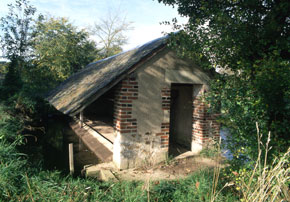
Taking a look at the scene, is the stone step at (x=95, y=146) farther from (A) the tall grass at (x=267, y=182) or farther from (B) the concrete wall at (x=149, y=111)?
(A) the tall grass at (x=267, y=182)

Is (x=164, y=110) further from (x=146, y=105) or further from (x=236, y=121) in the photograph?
(x=236, y=121)

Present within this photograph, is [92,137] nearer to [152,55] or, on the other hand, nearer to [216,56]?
[152,55]

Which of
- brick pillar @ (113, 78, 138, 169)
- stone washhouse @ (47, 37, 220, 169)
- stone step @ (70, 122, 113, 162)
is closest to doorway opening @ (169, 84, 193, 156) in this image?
stone washhouse @ (47, 37, 220, 169)

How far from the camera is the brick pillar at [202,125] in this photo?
631cm

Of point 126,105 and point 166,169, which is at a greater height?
point 126,105

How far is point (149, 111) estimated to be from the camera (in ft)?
18.1

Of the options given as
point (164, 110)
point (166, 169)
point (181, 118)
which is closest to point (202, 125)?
point (181, 118)

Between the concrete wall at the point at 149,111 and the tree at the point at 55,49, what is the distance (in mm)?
14568

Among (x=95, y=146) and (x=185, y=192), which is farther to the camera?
(x=95, y=146)

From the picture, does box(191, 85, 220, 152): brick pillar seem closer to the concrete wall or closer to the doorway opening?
the doorway opening

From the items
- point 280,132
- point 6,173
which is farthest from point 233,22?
point 6,173

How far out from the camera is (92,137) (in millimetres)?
8672

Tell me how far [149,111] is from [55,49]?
1569 centimetres

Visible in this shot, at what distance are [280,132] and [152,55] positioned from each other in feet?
→ 11.9
